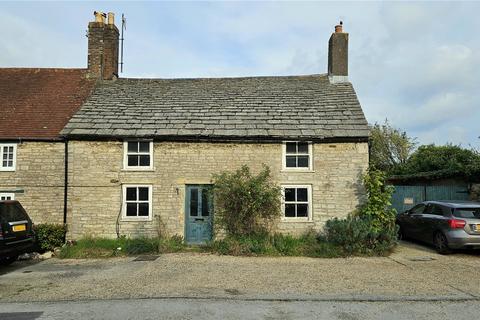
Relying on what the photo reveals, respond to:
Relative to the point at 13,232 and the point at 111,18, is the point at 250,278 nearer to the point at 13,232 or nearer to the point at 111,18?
the point at 13,232

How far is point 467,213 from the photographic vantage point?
451 inches

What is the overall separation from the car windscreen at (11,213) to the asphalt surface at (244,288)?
135 centimetres

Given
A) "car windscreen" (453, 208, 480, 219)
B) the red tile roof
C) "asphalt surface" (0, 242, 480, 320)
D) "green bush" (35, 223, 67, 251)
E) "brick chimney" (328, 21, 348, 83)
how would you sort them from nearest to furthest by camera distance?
"asphalt surface" (0, 242, 480, 320), "car windscreen" (453, 208, 480, 219), "green bush" (35, 223, 67, 251), the red tile roof, "brick chimney" (328, 21, 348, 83)

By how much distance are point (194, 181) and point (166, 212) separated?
1.45 meters

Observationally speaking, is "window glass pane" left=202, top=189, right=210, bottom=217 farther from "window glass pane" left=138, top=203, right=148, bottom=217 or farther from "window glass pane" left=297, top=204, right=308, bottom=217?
"window glass pane" left=297, top=204, right=308, bottom=217

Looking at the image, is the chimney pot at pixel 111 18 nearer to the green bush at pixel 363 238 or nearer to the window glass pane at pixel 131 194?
the window glass pane at pixel 131 194

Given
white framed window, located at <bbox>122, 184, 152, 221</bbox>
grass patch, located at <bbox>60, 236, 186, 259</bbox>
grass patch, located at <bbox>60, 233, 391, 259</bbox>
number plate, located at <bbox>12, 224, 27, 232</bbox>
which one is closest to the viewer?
number plate, located at <bbox>12, 224, 27, 232</bbox>

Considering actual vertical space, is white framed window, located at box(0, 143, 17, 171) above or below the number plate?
above

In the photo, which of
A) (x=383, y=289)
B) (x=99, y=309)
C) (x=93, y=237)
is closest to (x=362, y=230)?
(x=383, y=289)

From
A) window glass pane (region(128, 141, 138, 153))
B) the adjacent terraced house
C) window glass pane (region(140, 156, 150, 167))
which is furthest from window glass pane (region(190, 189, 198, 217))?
the adjacent terraced house

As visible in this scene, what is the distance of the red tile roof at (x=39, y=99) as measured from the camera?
47.9 ft

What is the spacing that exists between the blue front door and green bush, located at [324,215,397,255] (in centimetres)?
434

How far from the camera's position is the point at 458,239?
438 inches

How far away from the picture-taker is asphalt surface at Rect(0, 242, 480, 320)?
636 centimetres
